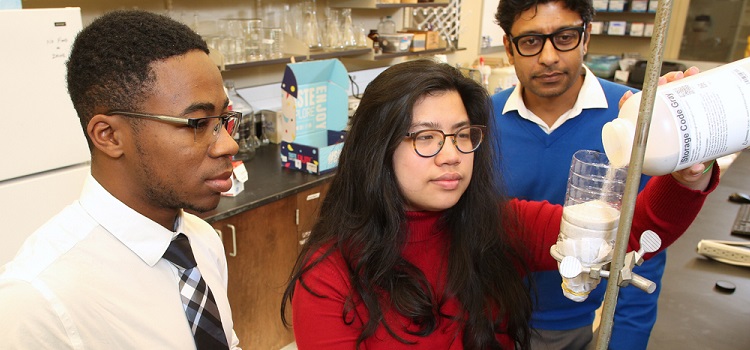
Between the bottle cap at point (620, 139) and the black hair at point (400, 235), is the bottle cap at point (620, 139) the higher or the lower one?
the higher one

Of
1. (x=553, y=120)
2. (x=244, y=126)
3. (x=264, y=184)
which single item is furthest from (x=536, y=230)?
(x=244, y=126)

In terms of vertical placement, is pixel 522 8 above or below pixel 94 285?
above

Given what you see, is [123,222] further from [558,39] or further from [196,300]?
[558,39]

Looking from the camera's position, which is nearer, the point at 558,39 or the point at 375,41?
the point at 558,39

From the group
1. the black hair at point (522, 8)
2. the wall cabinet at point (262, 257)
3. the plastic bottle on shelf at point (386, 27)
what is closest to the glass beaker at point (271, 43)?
the wall cabinet at point (262, 257)

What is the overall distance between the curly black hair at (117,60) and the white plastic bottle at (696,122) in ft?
2.52

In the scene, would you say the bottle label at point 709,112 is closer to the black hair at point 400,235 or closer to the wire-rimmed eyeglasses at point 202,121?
the black hair at point 400,235

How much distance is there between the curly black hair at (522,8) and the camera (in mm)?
1562

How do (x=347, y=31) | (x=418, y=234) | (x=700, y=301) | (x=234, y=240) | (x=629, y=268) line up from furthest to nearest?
(x=347, y=31) < (x=234, y=240) < (x=700, y=301) < (x=418, y=234) < (x=629, y=268)

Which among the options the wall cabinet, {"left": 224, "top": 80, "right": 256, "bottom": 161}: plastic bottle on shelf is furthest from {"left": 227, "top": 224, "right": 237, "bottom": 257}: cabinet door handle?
{"left": 224, "top": 80, "right": 256, "bottom": 161}: plastic bottle on shelf

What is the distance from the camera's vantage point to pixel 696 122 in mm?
693

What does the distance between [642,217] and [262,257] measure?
1.71 m

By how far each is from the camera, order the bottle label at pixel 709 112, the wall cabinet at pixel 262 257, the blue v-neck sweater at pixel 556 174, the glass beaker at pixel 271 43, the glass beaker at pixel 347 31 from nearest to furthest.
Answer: the bottle label at pixel 709 112 → the blue v-neck sweater at pixel 556 174 → the wall cabinet at pixel 262 257 → the glass beaker at pixel 271 43 → the glass beaker at pixel 347 31

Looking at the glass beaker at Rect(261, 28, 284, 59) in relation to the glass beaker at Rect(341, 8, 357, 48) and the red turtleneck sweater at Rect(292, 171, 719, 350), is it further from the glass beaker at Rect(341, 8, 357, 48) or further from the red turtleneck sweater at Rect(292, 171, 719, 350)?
the red turtleneck sweater at Rect(292, 171, 719, 350)
